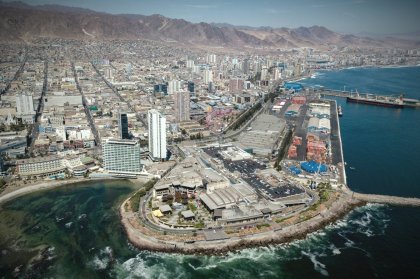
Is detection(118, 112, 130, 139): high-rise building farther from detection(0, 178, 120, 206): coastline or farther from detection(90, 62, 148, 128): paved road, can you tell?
detection(90, 62, 148, 128): paved road

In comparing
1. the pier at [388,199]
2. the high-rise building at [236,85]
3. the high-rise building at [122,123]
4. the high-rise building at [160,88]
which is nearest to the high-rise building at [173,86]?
the high-rise building at [160,88]

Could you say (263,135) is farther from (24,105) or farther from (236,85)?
(24,105)

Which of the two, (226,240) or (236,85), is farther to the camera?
(236,85)

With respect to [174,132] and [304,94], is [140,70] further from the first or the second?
[174,132]

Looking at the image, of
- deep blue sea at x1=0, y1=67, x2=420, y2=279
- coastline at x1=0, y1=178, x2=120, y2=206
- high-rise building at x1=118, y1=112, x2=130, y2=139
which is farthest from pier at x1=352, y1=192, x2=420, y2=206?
high-rise building at x1=118, y1=112, x2=130, y2=139

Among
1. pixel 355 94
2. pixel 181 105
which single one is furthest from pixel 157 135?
pixel 355 94

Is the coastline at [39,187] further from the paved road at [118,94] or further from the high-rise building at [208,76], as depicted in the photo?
the high-rise building at [208,76]
